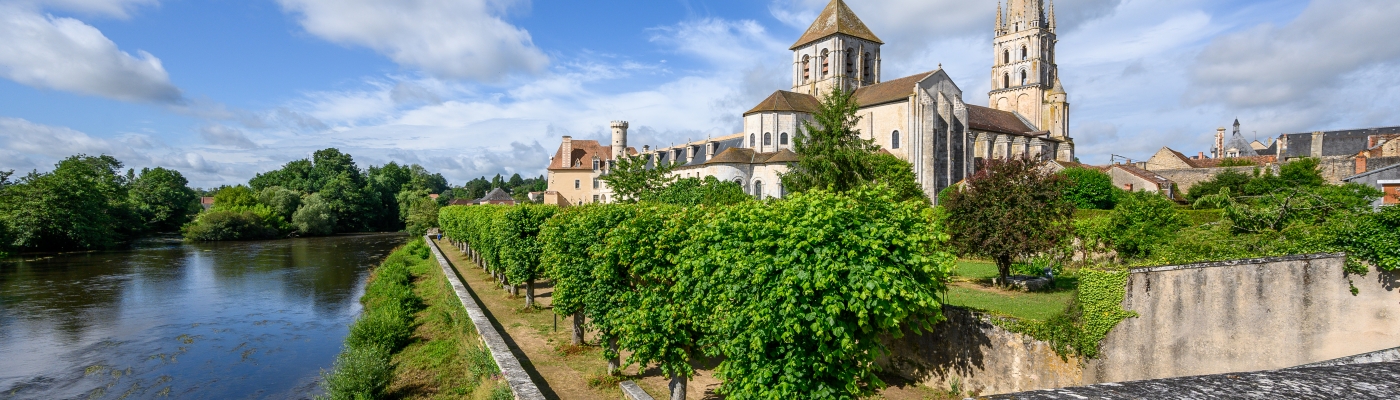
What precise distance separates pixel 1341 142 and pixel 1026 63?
87.2 feet

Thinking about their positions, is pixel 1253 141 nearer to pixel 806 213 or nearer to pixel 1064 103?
pixel 1064 103

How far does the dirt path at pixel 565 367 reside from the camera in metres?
12.2

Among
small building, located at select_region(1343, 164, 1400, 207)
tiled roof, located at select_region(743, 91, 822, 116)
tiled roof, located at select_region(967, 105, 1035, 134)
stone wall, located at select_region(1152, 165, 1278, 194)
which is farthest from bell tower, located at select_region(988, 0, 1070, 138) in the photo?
small building, located at select_region(1343, 164, 1400, 207)

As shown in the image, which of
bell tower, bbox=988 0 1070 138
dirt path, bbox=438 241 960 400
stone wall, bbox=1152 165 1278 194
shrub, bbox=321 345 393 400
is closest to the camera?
dirt path, bbox=438 241 960 400

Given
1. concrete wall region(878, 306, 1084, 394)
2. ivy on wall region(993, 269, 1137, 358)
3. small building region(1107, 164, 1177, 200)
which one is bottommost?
concrete wall region(878, 306, 1084, 394)

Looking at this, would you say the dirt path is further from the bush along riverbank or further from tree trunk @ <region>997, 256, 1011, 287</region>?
tree trunk @ <region>997, 256, 1011, 287</region>

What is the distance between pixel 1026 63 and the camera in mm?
71562

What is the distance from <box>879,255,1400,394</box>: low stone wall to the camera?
9453mm

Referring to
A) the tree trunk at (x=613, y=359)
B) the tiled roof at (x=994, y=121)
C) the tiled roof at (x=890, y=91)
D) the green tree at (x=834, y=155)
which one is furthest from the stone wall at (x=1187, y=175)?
the tree trunk at (x=613, y=359)

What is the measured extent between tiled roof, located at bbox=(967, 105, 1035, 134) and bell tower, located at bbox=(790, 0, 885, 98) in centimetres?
841

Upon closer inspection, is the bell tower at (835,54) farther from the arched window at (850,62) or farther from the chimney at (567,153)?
the chimney at (567,153)

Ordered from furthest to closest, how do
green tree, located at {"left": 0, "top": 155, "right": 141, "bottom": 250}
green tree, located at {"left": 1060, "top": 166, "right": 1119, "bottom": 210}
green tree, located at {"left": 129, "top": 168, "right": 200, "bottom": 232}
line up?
green tree, located at {"left": 129, "top": 168, "right": 200, "bottom": 232} < green tree, located at {"left": 0, "top": 155, "right": 141, "bottom": 250} < green tree, located at {"left": 1060, "top": 166, "right": 1119, "bottom": 210}

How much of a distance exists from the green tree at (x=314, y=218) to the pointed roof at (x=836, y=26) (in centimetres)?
5018

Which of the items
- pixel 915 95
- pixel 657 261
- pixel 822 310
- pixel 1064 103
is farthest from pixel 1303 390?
pixel 1064 103
